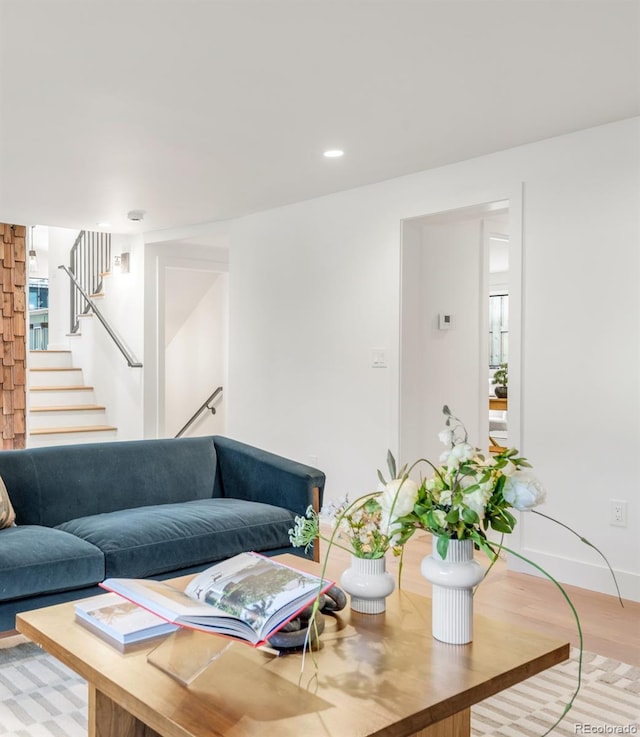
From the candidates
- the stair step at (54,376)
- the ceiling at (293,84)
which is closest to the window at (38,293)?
the stair step at (54,376)

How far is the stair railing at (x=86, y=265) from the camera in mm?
7952

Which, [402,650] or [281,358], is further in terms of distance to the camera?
[281,358]

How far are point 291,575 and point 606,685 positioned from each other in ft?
4.51

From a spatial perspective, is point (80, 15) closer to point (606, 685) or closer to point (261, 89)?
point (261, 89)

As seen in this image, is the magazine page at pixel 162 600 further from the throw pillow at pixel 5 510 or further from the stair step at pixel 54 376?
the stair step at pixel 54 376

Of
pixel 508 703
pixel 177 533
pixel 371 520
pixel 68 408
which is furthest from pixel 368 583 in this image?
pixel 68 408

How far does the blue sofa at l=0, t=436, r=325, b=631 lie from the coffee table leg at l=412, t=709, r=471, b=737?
57.3 inches

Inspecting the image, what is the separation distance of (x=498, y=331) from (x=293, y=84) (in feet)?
25.7

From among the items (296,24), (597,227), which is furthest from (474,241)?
(296,24)

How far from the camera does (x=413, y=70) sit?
290cm

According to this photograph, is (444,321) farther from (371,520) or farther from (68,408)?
(68,408)

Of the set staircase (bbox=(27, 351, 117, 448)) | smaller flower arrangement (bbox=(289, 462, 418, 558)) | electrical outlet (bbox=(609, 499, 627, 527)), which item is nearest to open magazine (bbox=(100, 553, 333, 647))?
smaller flower arrangement (bbox=(289, 462, 418, 558))

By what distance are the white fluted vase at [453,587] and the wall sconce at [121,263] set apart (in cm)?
599

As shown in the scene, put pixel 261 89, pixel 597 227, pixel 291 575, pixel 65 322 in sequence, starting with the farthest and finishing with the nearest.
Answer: pixel 65 322, pixel 597 227, pixel 261 89, pixel 291 575
